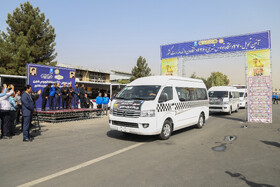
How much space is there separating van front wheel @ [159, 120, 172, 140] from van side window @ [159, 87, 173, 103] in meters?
0.81

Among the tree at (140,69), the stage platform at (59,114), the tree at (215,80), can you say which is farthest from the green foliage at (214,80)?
the stage platform at (59,114)

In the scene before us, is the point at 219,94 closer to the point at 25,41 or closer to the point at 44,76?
the point at 44,76

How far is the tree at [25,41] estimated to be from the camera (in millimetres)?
23391

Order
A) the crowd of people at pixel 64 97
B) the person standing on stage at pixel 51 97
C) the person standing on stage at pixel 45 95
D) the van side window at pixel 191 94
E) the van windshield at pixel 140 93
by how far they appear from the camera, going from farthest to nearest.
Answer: the person standing on stage at pixel 51 97 → the crowd of people at pixel 64 97 → the person standing on stage at pixel 45 95 → the van side window at pixel 191 94 → the van windshield at pixel 140 93

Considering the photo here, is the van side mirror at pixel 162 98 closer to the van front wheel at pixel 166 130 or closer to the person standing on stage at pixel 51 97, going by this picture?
the van front wheel at pixel 166 130

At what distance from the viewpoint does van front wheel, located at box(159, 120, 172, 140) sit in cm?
700

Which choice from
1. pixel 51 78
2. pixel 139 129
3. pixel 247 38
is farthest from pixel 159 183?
pixel 247 38

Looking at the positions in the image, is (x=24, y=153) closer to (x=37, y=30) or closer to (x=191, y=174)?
(x=191, y=174)

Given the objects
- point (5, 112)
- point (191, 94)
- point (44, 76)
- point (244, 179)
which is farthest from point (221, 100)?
point (5, 112)

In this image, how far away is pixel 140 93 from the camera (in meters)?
7.36

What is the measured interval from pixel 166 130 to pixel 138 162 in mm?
2601

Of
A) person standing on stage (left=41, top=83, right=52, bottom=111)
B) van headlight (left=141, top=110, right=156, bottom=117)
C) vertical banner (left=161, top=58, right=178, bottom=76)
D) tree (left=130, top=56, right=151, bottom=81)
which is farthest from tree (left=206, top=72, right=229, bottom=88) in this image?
van headlight (left=141, top=110, right=156, bottom=117)

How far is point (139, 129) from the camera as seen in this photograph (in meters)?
6.50

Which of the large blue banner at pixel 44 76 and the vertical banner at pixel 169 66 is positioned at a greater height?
the vertical banner at pixel 169 66
